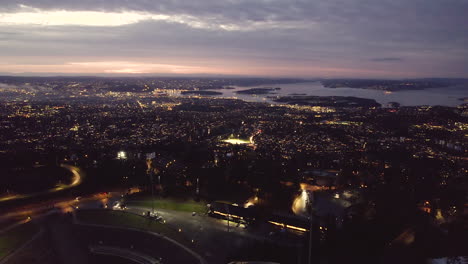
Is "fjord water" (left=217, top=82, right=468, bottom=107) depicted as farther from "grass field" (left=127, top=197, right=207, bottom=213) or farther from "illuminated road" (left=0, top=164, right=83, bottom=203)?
"grass field" (left=127, top=197, right=207, bottom=213)

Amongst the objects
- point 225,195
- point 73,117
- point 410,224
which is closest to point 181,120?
point 73,117

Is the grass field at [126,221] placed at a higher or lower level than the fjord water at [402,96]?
lower

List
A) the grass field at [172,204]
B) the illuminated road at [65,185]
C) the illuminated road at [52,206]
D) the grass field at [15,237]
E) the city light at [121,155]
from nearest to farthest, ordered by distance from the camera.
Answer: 1. the grass field at [15,237]
2. the illuminated road at [52,206]
3. the grass field at [172,204]
4. the illuminated road at [65,185]
5. the city light at [121,155]

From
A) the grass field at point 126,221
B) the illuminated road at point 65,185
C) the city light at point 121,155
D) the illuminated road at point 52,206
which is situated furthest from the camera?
the city light at point 121,155

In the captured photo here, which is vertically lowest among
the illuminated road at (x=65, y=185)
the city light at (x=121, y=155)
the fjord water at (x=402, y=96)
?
the illuminated road at (x=65, y=185)

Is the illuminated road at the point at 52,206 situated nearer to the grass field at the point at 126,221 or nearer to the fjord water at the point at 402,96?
the grass field at the point at 126,221

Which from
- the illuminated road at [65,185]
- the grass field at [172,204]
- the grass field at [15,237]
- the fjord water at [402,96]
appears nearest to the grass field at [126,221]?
the grass field at [172,204]

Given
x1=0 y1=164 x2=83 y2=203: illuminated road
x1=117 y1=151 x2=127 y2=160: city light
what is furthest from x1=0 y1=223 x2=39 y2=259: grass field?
x1=117 y1=151 x2=127 y2=160: city light

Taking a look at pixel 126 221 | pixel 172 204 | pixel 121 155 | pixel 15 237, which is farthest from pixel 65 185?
pixel 172 204
